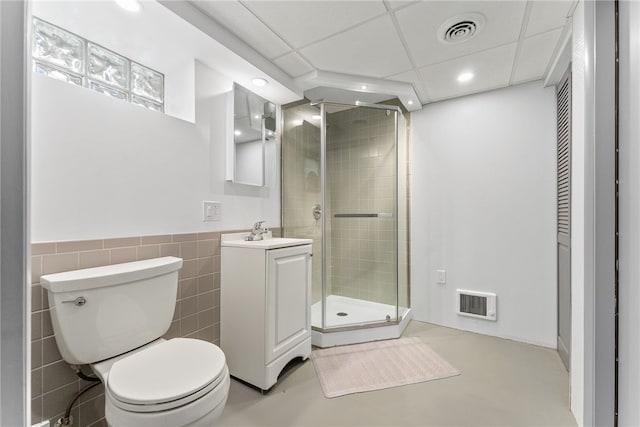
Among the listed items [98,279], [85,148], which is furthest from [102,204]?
[98,279]

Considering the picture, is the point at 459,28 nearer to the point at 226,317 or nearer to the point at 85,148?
the point at 85,148

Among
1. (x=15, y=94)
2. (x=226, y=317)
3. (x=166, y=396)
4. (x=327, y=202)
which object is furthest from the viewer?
(x=327, y=202)

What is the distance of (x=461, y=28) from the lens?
154 centimetres

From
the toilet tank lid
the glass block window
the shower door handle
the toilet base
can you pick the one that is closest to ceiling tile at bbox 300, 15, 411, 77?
the glass block window

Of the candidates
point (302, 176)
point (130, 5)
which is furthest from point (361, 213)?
point (130, 5)

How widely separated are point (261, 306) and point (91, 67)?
1.61 meters

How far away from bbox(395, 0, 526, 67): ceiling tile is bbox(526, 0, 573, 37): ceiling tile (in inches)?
2.2

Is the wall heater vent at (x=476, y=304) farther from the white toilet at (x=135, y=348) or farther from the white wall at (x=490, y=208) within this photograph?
the white toilet at (x=135, y=348)

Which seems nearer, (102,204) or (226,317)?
(102,204)

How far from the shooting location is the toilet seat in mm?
890

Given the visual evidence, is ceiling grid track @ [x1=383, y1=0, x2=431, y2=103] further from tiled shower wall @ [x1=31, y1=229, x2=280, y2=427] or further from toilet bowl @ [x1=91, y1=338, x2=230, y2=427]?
toilet bowl @ [x1=91, y1=338, x2=230, y2=427]

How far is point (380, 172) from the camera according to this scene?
8.66 ft

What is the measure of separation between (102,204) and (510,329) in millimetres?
2990

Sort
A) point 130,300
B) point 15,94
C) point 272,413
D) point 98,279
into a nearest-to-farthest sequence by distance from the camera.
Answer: point 15,94, point 98,279, point 130,300, point 272,413
